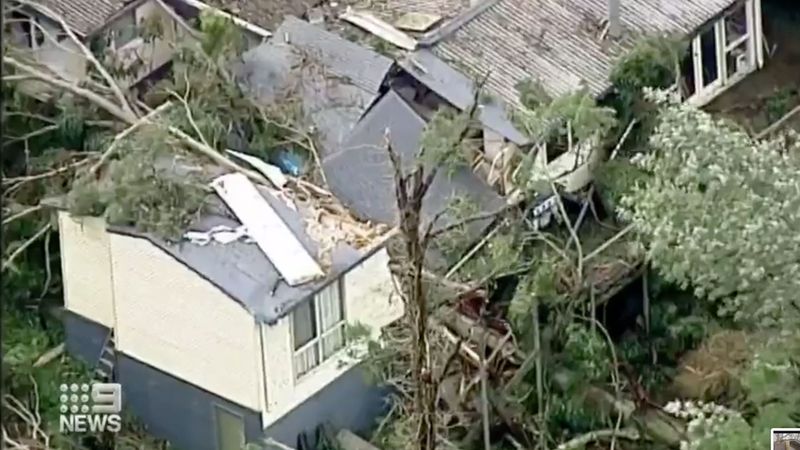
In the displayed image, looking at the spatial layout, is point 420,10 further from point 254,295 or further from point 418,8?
point 254,295

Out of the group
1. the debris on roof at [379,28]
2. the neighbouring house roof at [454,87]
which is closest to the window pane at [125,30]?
the debris on roof at [379,28]

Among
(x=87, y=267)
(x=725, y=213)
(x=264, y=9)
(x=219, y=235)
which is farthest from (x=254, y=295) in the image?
(x=264, y=9)

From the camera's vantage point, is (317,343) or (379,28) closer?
(317,343)

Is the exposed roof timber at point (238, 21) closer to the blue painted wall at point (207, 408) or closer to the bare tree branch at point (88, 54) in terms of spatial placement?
the bare tree branch at point (88, 54)

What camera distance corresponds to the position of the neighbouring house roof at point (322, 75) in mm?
5762

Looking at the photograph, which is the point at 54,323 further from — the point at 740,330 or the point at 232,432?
the point at 740,330

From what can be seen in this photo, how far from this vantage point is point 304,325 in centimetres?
479

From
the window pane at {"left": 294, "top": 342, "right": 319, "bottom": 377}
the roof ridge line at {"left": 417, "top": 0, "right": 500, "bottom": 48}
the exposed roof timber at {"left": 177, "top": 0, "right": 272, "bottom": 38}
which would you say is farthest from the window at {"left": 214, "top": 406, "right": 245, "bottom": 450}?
the exposed roof timber at {"left": 177, "top": 0, "right": 272, "bottom": 38}

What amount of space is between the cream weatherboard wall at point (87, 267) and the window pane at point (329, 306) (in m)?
0.82

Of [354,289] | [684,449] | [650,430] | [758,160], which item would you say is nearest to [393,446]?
[354,289]

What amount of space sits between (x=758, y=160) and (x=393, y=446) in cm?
167

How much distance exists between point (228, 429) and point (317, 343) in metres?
0.44

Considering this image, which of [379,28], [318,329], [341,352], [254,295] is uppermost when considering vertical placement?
Answer: [379,28]

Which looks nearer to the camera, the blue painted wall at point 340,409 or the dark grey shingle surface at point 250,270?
the dark grey shingle surface at point 250,270
